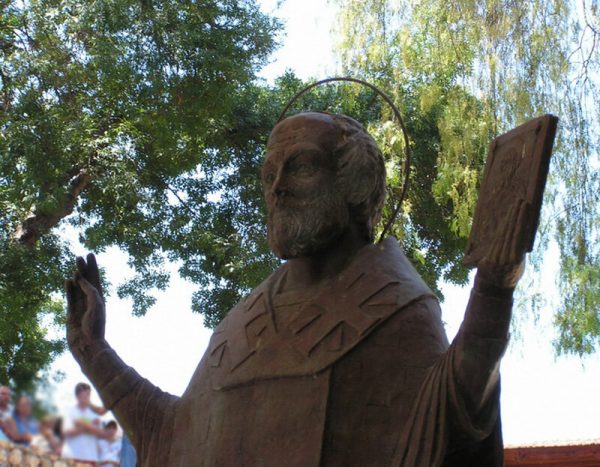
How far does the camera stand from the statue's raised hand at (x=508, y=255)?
323 cm

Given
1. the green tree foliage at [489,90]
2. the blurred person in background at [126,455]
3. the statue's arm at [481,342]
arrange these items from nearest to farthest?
1. the statue's arm at [481,342]
2. the blurred person in background at [126,455]
3. the green tree foliage at [489,90]

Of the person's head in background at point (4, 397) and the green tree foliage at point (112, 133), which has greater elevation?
the green tree foliage at point (112, 133)

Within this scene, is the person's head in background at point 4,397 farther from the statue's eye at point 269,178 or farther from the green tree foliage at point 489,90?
the green tree foliage at point 489,90

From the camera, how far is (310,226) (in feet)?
13.1

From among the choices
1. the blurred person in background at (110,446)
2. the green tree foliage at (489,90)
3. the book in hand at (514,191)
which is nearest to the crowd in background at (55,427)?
the blurred person in background at (110,446)

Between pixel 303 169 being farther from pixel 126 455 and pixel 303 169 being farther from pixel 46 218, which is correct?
pixel 46 218

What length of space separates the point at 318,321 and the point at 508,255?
2.88 ft

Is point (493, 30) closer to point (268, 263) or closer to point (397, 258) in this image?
point (268, 263)

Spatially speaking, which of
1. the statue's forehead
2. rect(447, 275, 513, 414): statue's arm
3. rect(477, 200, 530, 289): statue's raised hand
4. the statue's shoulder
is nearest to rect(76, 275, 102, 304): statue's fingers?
the statue's shoulder

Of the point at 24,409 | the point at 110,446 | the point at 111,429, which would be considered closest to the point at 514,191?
the point at 24,409

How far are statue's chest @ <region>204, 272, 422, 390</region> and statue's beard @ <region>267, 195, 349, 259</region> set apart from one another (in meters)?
0.15

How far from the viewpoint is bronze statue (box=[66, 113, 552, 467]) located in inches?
136

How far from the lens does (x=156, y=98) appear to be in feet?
38.2

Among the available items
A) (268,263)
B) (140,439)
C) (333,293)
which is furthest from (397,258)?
(268,263)
